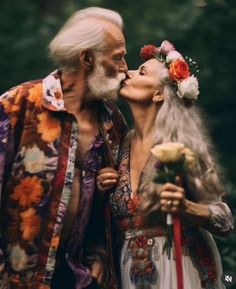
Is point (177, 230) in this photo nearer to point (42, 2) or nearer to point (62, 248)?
point (62, 248)

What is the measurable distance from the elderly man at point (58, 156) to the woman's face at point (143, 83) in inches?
2.4

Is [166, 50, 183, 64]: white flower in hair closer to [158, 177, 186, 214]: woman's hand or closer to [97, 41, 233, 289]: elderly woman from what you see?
[97, 41, 233, 289]: elderly woman

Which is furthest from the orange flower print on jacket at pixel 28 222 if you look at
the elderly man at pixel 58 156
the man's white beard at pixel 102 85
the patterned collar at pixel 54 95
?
the man's white beard at pixel 102 85

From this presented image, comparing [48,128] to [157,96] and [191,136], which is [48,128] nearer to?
[157,96]

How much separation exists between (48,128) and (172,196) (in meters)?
0.88

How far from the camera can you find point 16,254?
8.26 meters

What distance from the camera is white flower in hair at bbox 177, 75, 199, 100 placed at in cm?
813

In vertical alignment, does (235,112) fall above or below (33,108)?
above

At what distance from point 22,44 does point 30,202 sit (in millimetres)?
4315

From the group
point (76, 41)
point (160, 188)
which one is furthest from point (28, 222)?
point (76, 41)

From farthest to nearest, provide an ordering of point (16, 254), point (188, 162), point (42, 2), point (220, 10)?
point (42, 2) → point (220, 10) → point (16, 254) → point (188, 162)

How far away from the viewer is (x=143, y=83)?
27.4 feet

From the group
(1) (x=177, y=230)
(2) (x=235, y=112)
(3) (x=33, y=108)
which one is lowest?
(1) (x=177, y=230)

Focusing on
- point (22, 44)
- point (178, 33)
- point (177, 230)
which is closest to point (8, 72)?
point (22, 44)
